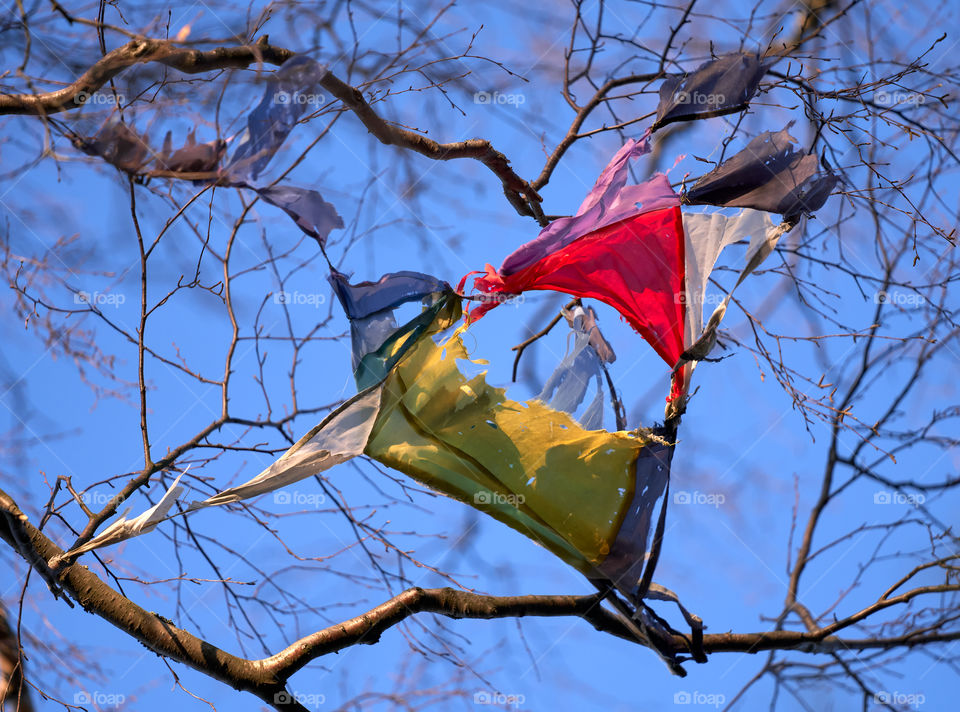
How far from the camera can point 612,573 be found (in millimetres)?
2467

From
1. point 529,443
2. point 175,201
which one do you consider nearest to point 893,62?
point 529,443

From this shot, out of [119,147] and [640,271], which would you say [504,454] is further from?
[119,147]

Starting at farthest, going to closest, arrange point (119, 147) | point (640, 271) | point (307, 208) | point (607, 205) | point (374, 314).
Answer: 1. point (640, 271)
2. point (607, 205)
3. point (374, 314)
4. point (307, 208)
5. point (119, 147)

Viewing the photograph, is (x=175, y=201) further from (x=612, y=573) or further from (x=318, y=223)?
(x=612, y=573)

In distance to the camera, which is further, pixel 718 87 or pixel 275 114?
pixel 718 87

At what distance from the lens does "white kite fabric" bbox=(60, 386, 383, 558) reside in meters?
2.16

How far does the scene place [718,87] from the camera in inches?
98.6

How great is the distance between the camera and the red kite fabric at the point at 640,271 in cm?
255

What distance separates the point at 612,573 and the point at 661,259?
3.18 ft
